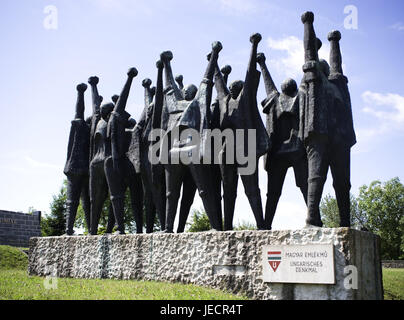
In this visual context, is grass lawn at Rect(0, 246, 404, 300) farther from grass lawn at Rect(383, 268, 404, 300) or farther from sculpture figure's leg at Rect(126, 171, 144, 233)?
grass lawn at Rect(383, 268, 404, 300)

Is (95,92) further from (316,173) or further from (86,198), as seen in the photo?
(316,173)

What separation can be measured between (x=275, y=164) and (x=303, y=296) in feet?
7.78

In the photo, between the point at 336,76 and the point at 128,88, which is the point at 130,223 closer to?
the point at 128,88

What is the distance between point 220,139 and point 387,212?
109 feet

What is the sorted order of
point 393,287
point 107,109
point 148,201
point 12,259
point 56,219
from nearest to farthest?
point 148,201 < point 107,109 < point 393,287 < point 12,259 < point 56,219

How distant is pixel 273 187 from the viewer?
752 centimetres

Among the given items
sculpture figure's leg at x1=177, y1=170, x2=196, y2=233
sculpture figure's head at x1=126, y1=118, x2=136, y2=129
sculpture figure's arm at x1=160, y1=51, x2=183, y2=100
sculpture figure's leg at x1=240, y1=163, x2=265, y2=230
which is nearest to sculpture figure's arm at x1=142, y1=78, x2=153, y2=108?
sculpture figure's head at x1=126, y1=118, x2=136, y2=129

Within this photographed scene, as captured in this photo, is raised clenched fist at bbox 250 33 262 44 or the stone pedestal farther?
raised clenched fist at bbox 250 33 262 44

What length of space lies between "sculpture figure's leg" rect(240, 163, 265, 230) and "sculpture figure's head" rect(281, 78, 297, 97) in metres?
1.48

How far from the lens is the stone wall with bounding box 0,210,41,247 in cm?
2038

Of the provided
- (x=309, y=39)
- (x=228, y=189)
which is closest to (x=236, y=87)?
(x=309, y=39)

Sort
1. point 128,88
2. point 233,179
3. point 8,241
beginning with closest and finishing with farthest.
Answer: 1. point 233,179
2. point 128,88
3. point 8,241
